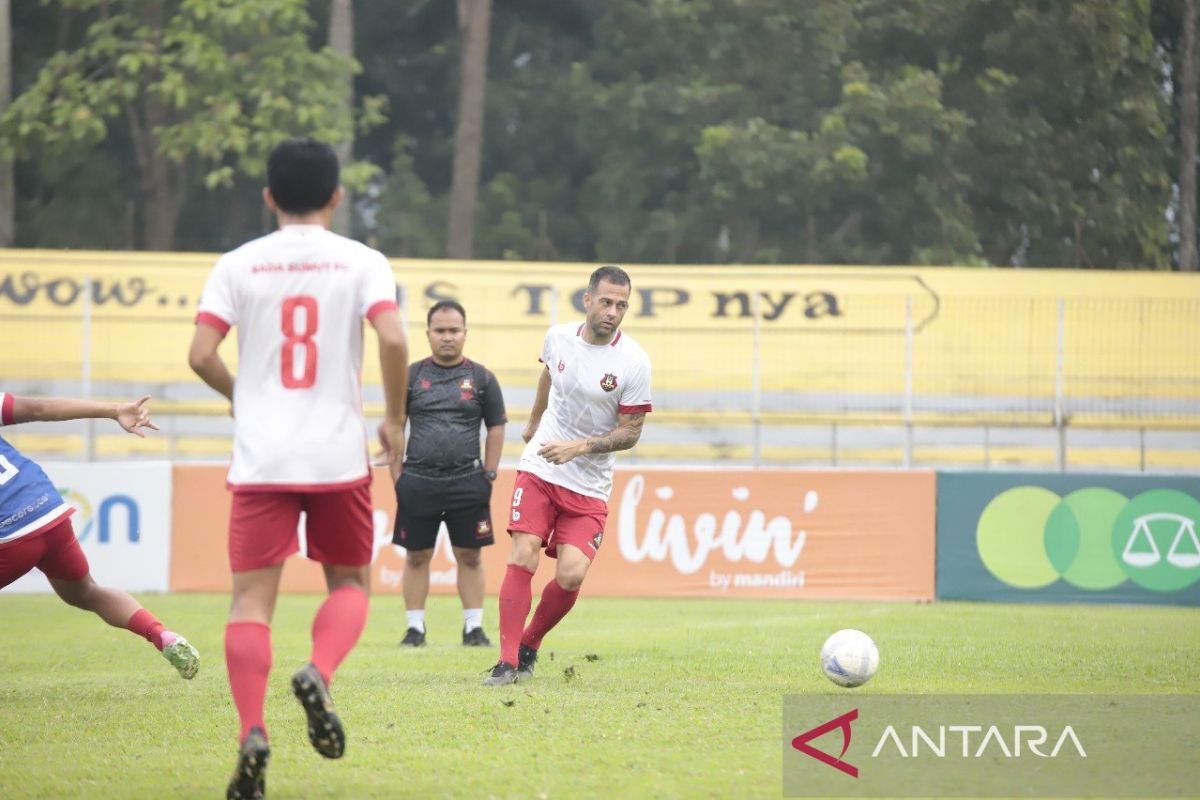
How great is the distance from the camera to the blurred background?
21344mm

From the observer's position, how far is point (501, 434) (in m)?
10.7

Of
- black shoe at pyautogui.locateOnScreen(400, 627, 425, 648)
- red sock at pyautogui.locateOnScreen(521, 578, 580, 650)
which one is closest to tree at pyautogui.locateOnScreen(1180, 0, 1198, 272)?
black shoe at pyautogui.locateOnScreen(400, 627, 425, 648)

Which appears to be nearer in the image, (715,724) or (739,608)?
(715,724)

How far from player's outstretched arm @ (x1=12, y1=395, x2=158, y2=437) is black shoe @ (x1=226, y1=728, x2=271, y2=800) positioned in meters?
2.15

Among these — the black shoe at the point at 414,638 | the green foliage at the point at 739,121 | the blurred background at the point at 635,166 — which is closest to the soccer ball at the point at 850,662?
the black shoe at the point at 414,638

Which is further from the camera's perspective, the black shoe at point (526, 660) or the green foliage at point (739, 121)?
the green foliage at point (739, 121)

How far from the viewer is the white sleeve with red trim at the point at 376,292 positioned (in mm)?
5461

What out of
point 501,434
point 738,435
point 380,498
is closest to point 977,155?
point 738,435

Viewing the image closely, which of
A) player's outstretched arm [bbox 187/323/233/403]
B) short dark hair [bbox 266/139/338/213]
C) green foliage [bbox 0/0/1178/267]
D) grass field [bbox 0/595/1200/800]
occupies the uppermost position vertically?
green foliage [bbox 0/0/1178/267]

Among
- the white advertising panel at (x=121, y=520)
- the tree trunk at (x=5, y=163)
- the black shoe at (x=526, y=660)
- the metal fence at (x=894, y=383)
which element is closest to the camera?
the black shoe at (x=526, y=660)

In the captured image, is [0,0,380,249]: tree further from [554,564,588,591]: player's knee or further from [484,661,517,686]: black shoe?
[484,661,517,686]: black shoe

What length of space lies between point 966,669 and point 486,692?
2.83 m

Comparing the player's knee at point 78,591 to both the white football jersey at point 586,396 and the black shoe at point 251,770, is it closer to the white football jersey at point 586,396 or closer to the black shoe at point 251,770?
the white football jersey at point 586,396

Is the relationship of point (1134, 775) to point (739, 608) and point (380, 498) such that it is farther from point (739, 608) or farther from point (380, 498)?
point (380, 498)
